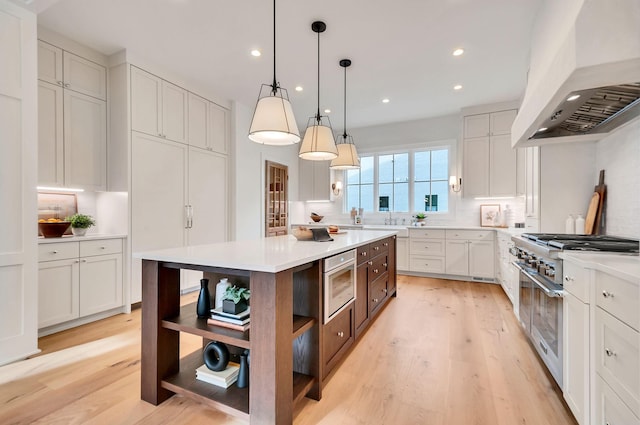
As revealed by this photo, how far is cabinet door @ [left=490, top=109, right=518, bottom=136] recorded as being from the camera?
470cm

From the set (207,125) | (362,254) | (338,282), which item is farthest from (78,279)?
(362,254)

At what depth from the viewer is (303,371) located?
72.6 inches

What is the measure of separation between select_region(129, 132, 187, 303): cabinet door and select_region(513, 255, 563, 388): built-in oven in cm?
390

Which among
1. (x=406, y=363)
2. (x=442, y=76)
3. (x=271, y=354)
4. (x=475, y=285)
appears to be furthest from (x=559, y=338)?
(x=442, y=76)

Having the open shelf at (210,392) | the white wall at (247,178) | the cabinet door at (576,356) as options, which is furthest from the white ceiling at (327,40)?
the open shelf at (210,392)

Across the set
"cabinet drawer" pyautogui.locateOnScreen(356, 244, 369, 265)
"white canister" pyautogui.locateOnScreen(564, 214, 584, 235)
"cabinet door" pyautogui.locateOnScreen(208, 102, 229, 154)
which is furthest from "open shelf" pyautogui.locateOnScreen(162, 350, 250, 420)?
"cabinet door" pyautogui.locateOnScreen(208, 102, 229, 154)

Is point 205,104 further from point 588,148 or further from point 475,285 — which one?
point 475,285

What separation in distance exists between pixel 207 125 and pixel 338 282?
3469mm

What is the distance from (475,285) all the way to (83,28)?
19.3 feet

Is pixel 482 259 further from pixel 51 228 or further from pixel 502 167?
pixel 51 228

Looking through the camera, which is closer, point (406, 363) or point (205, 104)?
point (406, 363)

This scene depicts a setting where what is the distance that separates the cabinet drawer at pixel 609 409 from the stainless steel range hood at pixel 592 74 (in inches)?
58.1

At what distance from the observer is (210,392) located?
168 centimetres

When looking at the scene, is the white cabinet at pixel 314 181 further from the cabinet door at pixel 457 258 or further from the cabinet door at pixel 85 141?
the cabinet door at pixel 85 141
